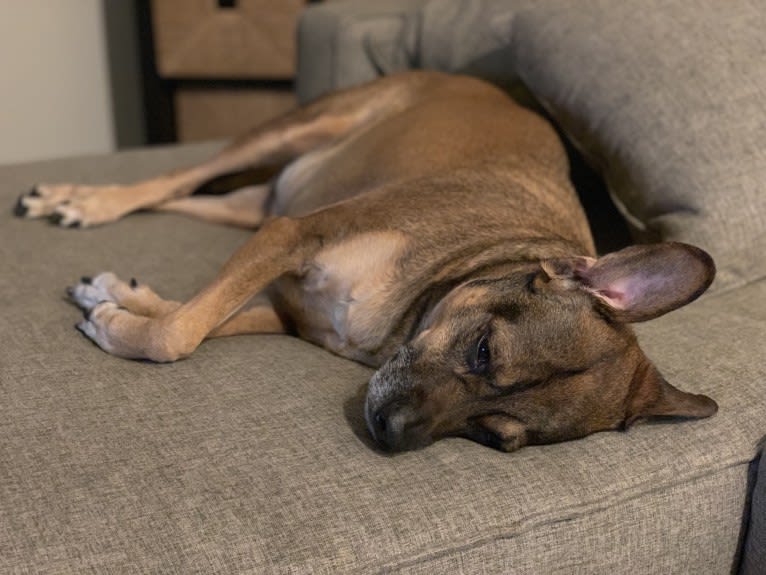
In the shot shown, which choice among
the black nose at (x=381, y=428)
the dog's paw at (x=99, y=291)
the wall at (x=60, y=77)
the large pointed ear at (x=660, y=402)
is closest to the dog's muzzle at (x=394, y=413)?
the black nose at (x=381, y=428)

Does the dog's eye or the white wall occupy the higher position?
the dog's eye

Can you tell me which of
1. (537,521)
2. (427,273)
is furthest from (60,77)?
(537,521)

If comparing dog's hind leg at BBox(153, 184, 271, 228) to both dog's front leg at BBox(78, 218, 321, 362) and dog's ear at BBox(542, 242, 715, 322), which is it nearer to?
dog's front leg at BBox(78, 218, 321, 362)

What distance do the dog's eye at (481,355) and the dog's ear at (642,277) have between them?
0.21 metres

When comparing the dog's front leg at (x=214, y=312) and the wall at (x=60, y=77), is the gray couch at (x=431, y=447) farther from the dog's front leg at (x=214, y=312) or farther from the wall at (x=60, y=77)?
the wall at (x=60, y=77)

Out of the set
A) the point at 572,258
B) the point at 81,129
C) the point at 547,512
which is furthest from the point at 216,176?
the point at 81,129

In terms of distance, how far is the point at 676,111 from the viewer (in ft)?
8.05

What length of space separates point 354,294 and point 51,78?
151 inches

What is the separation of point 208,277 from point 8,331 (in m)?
0.63

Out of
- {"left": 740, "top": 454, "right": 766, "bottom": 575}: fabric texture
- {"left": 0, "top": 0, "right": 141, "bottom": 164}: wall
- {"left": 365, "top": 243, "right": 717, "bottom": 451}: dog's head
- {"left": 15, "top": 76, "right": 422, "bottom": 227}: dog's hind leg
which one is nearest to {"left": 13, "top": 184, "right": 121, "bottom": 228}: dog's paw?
{"left": 15, "top": 76, "right": 422, "bottom": 227}: dog's hind leg

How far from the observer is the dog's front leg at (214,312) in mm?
1992

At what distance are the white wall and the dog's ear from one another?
423 cm

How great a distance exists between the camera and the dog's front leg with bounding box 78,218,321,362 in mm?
1992

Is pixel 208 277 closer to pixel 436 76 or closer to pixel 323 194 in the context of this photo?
pixel 323 194
